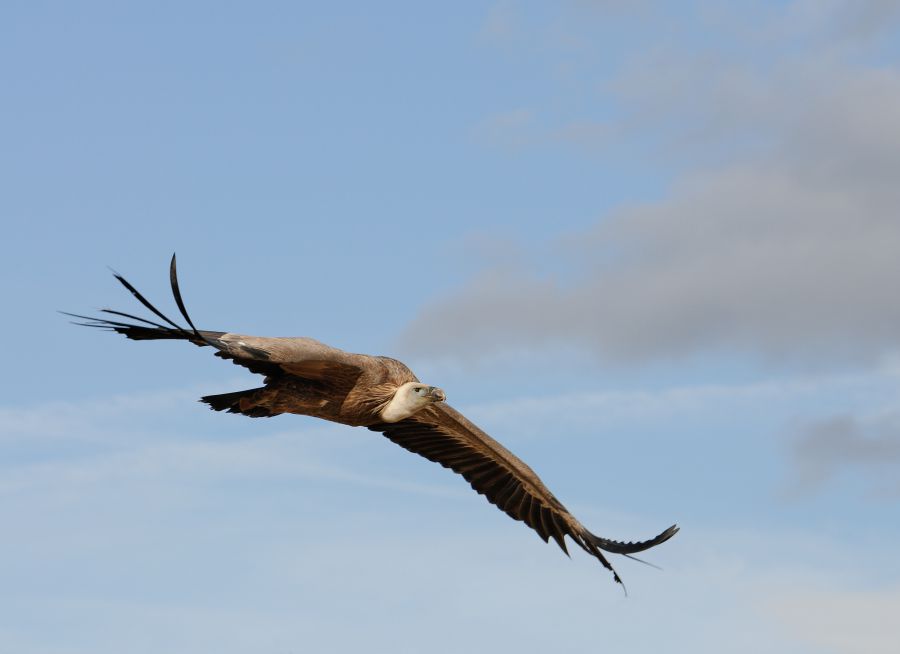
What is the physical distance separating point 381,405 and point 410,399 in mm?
354

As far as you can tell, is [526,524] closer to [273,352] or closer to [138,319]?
[273,352]

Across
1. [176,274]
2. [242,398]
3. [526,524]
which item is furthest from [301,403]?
[526,524]

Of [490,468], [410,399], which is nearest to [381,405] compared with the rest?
[410,399]

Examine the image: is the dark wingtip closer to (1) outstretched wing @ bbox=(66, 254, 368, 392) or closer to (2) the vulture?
(2) the vulture

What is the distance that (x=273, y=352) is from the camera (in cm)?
1206

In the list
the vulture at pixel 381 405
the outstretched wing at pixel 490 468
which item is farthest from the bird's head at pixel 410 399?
the outstretched wing at pixel 490 468

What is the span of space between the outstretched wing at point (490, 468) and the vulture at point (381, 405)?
12mm

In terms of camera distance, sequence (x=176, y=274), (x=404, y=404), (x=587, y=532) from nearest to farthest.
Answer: (x=176, y=274)
(x=404, y=404)
(x=587, y=532)

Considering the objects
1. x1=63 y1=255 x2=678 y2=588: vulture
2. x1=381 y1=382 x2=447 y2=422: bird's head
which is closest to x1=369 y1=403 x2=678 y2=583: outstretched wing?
x1=63 y1=255 x2=678 y2=588: vulture

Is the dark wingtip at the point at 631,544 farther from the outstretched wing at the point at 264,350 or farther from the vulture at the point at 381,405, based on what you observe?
the outstretched wing at the point at 264,350

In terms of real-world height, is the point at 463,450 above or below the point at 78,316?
above

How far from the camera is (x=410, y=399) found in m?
13.5

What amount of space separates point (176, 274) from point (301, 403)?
2748mm

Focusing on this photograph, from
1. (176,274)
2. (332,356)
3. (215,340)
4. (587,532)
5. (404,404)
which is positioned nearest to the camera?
(176,274)
